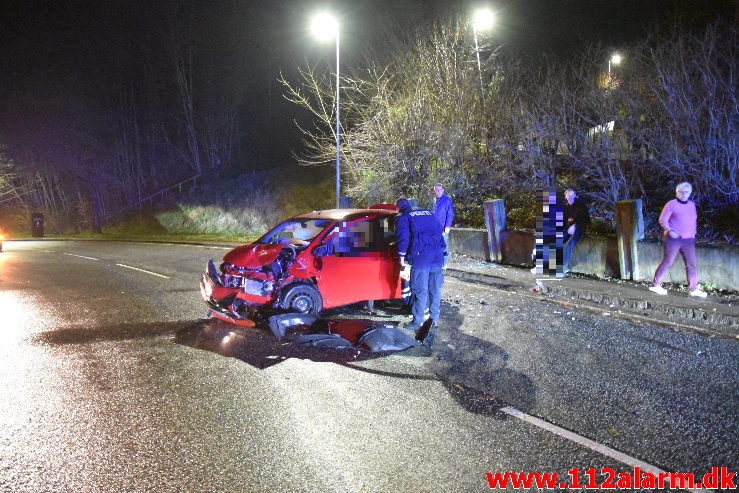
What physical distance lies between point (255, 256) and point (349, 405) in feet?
10.6

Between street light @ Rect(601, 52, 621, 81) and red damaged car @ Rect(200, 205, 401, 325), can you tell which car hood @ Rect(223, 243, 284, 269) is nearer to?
red damaged car @ Rect(200, 205, 401, 325)

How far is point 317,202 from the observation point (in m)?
27.2

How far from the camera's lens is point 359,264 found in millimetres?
7383

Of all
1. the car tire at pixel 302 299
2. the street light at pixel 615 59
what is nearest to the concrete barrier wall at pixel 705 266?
the car tire at pixel 302 299

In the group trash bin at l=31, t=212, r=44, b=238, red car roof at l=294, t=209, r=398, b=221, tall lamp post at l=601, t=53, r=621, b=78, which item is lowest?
red car roof at l=294, t=209, r=398, b=221

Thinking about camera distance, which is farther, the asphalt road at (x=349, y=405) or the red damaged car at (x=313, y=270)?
the red damaged car at (x=313, y=270)

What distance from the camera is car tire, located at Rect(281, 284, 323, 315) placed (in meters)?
7.02

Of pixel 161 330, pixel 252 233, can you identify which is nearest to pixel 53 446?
pixel 161 330


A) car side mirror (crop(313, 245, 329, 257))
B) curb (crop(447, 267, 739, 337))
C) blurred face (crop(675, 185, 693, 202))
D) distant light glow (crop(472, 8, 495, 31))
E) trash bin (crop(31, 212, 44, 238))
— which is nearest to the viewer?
curb (crop(447, 267, 739, 337))

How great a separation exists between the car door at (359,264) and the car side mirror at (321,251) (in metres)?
0.03

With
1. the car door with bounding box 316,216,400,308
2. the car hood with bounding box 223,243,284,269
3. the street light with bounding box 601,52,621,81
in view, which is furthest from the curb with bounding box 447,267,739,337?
the street light with bounding box 601,52,621,81

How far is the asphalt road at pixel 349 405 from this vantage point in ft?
11.3

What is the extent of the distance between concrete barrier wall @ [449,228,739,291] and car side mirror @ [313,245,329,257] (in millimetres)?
5962

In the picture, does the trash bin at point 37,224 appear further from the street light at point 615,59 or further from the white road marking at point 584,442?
the white road marking at point 584,442
